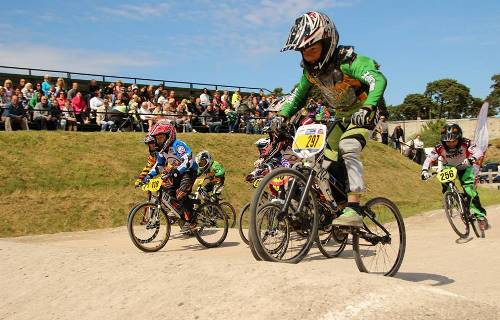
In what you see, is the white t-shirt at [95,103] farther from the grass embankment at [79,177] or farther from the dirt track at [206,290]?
the dirt track at [206,290]

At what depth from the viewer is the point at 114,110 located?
63.7 ft

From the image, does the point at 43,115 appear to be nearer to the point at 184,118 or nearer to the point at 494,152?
the point at 184,118

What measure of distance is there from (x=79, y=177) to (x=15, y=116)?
3494 mm

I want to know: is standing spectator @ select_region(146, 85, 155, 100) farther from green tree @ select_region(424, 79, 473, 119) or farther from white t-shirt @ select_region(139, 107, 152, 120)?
green tree @ select_region(424, 79, 473, 119)

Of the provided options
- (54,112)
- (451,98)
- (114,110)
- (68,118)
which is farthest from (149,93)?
(451,98)

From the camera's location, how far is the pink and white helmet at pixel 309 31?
521cm

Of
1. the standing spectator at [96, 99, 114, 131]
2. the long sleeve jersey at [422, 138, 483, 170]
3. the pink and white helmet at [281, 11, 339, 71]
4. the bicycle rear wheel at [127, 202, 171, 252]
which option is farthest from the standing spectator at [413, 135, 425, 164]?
the pink and white helmet at [281, 11, 339, 71]

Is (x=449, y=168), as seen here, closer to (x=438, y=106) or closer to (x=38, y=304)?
(x=38, y=304)

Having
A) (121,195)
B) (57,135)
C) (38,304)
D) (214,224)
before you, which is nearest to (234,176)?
(121,195)

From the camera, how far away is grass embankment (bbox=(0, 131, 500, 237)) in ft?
44.3

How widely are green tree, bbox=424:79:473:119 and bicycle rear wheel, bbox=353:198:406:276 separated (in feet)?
373

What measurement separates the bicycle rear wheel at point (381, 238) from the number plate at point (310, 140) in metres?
0.85

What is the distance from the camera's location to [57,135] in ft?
56.9

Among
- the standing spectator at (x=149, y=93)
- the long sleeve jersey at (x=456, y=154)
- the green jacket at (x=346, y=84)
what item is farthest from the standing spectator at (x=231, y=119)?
the green jacket at (x=346, y=84)
